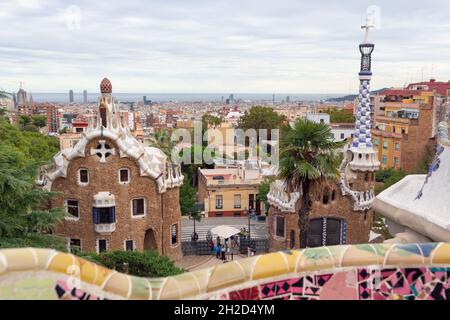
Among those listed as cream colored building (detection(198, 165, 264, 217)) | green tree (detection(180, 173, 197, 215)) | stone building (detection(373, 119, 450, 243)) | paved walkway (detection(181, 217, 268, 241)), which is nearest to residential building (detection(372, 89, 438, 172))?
cream colored building (detection(198, 165, 264, 217))

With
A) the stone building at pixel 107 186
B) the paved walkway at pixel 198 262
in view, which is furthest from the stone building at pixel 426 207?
the paved walkway at pixel 198 262

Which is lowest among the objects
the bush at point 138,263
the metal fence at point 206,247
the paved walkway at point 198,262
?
the paved walkway at point 198,262

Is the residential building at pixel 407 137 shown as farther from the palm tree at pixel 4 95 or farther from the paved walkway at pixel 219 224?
the palm tree at pixel 4 95

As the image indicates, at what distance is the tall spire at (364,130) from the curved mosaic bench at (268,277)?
19.9 m

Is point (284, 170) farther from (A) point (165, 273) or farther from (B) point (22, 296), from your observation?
(B) point (22, 296)

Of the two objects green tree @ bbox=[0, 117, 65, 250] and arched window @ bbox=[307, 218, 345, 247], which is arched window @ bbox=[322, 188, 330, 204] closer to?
arched window @ bbox=[307, 218, 345, 247]

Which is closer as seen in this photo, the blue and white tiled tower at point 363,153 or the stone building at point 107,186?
the stone building at point 107,186

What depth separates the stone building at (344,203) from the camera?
22.6 meters

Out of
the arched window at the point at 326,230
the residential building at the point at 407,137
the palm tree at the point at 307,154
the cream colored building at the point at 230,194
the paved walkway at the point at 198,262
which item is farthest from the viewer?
→ the residential building at the point at 407,137

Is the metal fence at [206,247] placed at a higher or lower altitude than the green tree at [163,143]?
lower

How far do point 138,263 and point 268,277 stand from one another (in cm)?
1168

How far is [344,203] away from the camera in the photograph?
2284cm
